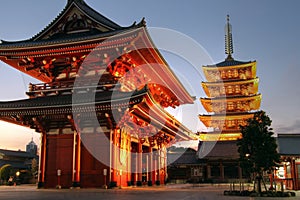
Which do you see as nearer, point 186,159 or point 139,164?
point 139,164

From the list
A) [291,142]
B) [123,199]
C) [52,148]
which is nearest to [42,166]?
[52,148]

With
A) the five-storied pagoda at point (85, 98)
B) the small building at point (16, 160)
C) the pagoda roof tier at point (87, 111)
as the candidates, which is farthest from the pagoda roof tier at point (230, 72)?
the small building at point (16, 160)

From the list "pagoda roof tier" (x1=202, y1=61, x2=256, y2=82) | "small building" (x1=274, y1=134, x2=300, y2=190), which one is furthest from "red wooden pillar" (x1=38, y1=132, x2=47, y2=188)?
"pagoda roof tier" (x1=202, y1=61, x2=256, y2=82)

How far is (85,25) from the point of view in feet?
96.8

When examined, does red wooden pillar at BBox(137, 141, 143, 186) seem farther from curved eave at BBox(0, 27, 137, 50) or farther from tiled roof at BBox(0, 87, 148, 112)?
curved eave at BBox(0, 27, 137, 50)

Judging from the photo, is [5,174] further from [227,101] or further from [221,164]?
[227,101]

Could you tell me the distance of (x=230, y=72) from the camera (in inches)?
2438

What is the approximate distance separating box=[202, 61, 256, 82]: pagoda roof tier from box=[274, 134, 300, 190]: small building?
29.0 m

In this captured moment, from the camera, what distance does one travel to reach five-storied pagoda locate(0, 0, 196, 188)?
25.0m

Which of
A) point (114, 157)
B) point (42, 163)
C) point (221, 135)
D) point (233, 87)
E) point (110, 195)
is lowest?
point (110, 195)

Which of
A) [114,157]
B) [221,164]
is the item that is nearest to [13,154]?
[221,164]

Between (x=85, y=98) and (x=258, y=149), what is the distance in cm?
1285

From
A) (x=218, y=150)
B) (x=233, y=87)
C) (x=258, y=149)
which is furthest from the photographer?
(x=233, y=87)

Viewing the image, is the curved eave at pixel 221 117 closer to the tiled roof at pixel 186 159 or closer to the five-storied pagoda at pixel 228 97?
the five-storied pagoda at pixel 228 97
